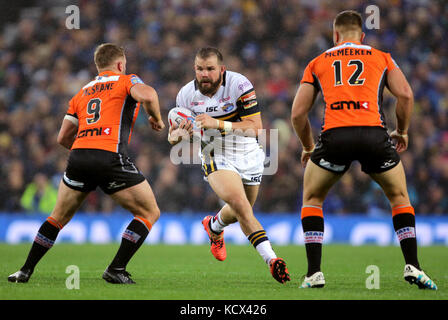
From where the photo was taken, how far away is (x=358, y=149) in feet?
18.4

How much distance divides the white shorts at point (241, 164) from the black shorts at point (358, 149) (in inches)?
58.0

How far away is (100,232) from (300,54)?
695 centimetres

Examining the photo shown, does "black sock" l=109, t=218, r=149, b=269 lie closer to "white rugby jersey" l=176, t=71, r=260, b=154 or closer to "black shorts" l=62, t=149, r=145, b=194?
"black shorts" l=62, t=149, r=145, b=194

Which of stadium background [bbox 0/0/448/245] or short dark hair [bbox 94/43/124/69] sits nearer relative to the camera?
short dark hair [bbox 94/43/124/69]

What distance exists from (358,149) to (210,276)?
2.42 metres

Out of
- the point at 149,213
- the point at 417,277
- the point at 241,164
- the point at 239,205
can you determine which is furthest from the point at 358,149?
the point at 149,213

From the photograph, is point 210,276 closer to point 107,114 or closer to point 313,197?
point 313,197

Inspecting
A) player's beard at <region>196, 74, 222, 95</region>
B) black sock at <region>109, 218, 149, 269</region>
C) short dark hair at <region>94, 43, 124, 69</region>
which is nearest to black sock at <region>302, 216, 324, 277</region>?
black sock at <region>109, 218, 149, 269</region>

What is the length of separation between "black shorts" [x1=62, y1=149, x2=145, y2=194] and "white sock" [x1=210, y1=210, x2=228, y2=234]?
2.02m

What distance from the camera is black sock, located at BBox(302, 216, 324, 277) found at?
229 inches

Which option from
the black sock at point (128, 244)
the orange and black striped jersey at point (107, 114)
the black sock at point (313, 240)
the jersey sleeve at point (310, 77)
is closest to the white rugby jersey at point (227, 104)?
the orange and black striped jersey at point (107, 114)

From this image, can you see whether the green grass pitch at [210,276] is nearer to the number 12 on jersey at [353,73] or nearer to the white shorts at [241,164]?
the white shorts at [241,164]

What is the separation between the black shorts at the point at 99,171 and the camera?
19.8ft

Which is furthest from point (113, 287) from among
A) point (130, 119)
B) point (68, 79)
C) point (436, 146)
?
point (68, 79)
